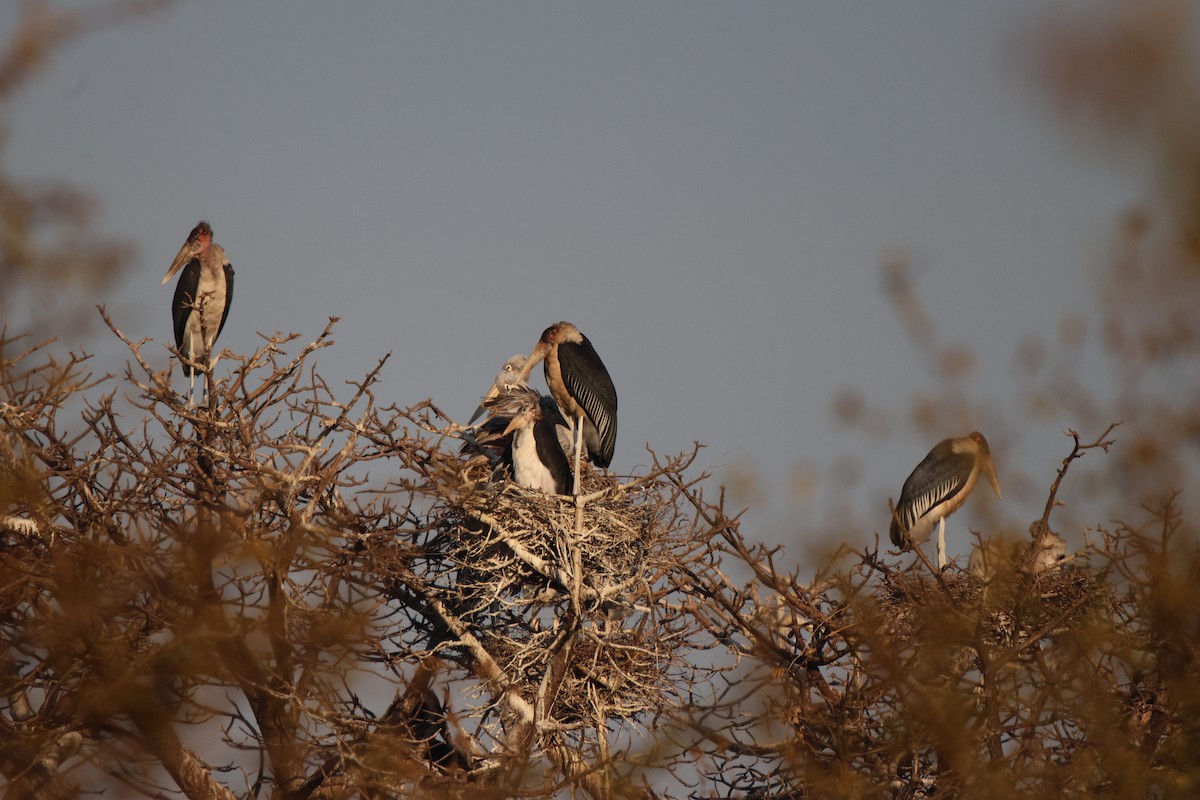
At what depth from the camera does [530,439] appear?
9672mm

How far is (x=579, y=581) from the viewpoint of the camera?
25.8 feet

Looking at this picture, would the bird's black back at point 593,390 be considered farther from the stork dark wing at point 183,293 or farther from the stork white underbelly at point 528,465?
the stork dark wing at point 183,293

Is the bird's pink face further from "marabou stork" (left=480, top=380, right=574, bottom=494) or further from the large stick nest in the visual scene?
the large stick nest

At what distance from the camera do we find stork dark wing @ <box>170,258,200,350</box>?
11.8 metres

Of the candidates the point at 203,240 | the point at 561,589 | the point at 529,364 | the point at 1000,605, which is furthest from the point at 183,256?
the point at 1000,605

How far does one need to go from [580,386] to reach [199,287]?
11.2ft

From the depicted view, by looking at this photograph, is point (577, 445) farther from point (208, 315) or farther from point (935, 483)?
point (935, 483)

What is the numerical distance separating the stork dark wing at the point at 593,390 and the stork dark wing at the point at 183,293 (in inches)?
123

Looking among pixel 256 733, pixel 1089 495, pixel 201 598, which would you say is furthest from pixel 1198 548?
pixel 256 733

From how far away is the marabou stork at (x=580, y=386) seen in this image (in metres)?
10.3

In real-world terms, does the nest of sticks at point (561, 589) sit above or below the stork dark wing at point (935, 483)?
below

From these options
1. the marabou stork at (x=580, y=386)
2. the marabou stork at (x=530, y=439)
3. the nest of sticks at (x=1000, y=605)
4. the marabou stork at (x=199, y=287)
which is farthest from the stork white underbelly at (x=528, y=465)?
the marabou stork at (x=199, y=287)

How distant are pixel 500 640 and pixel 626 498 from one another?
1272mm

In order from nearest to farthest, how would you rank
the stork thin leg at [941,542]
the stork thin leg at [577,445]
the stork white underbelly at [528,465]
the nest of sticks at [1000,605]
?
1. the nest of sticks at [1000,605]
2. the stork thin leg at [577,445]
3. the stork white underbelly at [528,465]
4. the stork thin leg at [941,542]
